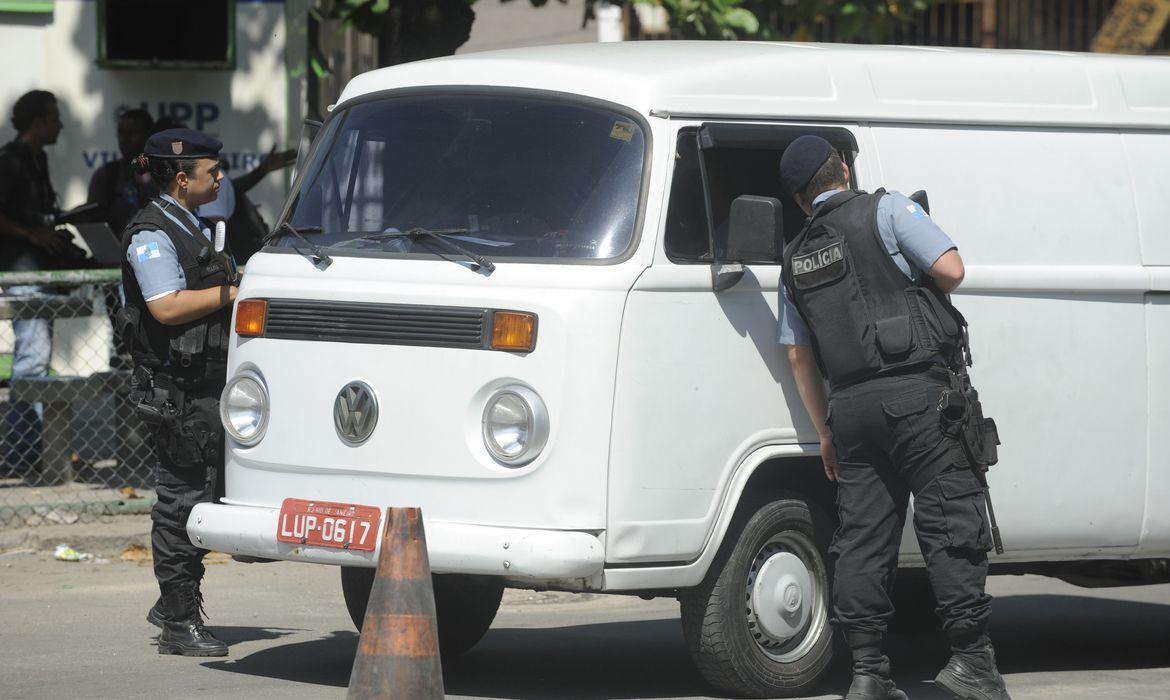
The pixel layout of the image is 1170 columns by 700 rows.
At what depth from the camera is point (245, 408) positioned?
267 inches

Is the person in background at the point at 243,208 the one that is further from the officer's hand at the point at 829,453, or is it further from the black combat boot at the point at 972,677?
the black combat boot at the point at 972,677

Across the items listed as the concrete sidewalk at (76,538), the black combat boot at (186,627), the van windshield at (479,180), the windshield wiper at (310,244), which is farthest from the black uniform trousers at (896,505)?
the concrete sidewalk at (76,538)

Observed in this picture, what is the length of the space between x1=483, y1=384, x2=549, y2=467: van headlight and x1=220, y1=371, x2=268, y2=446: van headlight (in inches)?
37.3

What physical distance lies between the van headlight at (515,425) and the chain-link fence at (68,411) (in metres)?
4.65

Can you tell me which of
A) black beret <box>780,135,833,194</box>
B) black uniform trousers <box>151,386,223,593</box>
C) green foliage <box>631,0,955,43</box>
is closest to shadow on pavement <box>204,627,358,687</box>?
black uniform trousers <box>151,386,223,593</box>

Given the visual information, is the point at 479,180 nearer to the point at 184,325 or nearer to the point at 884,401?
the point at 184,325

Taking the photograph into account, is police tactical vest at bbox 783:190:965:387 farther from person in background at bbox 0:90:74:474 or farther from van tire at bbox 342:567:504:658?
person in background at bbox 0:90:74:474

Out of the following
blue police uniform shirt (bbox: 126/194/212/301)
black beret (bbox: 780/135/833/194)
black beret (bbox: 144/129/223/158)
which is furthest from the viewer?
black beret (bbox: 144/129/223/158)

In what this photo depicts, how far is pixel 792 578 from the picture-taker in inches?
260

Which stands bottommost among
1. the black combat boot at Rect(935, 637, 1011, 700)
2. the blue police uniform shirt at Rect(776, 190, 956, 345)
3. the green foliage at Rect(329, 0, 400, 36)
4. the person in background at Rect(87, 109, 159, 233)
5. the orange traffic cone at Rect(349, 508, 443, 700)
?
the black combat boot at Rect(935, 637, 1011, 700)

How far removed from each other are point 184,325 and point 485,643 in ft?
6.27

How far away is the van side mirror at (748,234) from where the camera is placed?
6.31 metres

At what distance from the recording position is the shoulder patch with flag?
7.14m

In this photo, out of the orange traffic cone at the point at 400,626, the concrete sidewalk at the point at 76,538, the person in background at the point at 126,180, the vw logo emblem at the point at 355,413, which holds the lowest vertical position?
the concrete sidewalk at the point at 76,538
